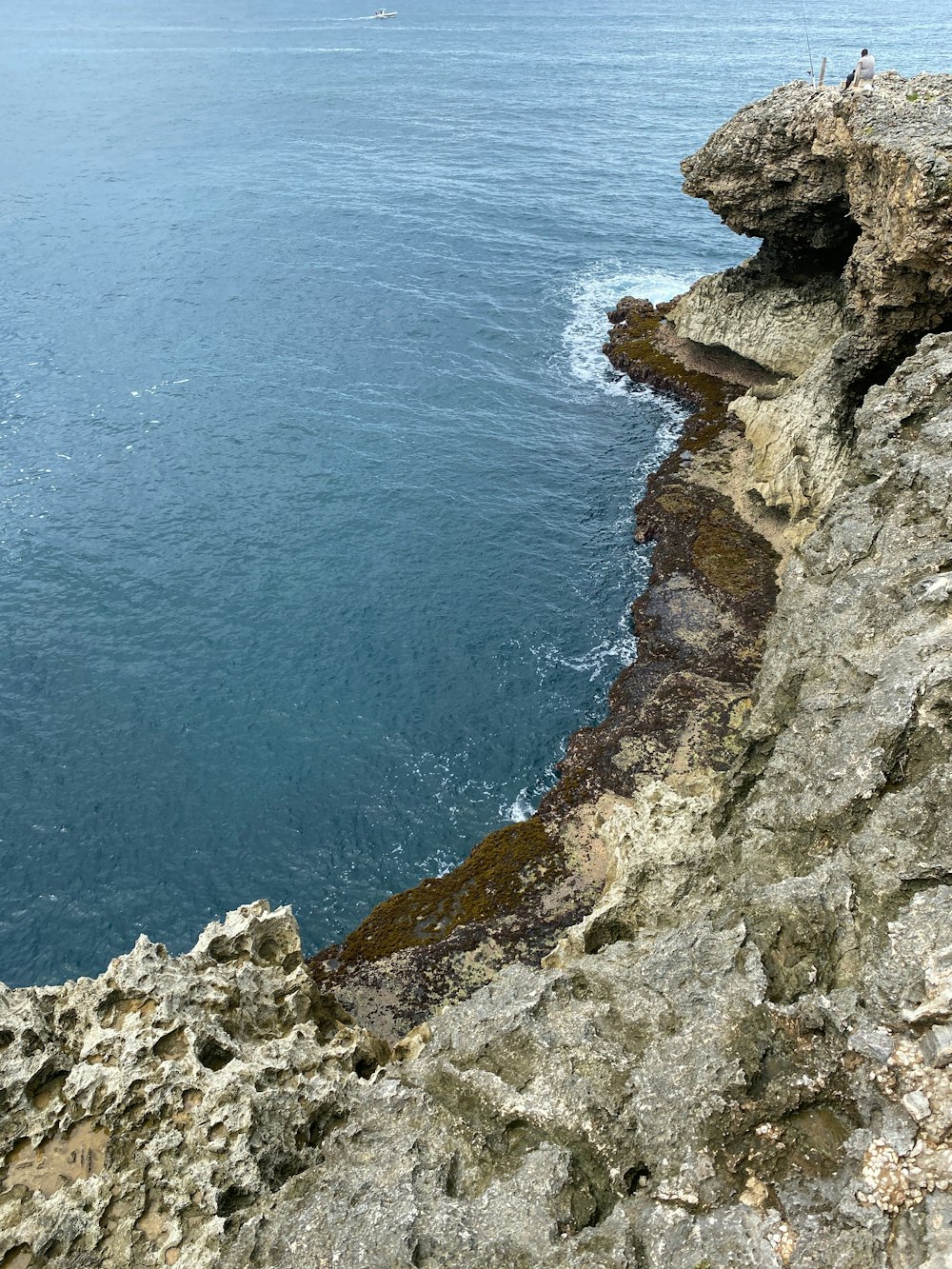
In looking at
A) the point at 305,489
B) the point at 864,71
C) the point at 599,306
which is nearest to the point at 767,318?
the point at 864,71

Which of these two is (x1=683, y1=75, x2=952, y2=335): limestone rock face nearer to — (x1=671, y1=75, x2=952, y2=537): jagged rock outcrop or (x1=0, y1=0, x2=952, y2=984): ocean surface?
(x1=671, y1=75, x2=952, y2=537): jagged rock outcrop

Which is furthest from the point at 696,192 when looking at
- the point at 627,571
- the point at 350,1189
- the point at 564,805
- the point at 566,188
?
the point at 350,1189

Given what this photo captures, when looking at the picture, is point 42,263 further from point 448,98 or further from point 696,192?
point 448,98

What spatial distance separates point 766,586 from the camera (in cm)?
4453

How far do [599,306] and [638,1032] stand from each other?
66.2 m

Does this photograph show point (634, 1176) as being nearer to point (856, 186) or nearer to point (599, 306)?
point (856, 186)

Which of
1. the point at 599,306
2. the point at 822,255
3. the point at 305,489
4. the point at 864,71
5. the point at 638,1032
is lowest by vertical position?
the point at 305,489

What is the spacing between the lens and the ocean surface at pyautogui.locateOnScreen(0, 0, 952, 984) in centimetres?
3541

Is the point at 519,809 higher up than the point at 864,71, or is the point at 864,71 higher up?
the point at 864,71

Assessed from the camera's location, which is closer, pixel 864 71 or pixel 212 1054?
pixel 212 1054

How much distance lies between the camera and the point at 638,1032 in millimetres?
17922

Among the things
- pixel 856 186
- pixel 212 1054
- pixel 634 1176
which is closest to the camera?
pixel 634 1176

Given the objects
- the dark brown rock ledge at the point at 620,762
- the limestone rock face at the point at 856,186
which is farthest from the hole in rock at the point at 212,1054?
the limestone rock face at the point at 856,186

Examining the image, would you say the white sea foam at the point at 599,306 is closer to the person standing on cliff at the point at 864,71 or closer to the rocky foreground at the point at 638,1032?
the person standing on cliff at the point at 864,71
